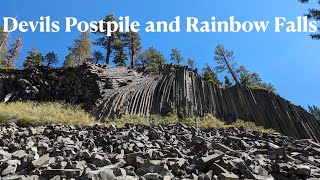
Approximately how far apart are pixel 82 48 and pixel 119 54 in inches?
300

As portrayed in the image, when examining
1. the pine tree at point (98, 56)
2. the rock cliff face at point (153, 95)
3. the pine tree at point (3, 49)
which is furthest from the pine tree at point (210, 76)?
the pine tree at point (3, 49)

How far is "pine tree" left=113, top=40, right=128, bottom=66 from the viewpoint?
1609 inches

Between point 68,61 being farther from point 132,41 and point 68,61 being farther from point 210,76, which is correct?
point 210,76

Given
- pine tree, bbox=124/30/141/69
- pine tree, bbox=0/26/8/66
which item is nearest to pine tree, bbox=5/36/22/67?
pine tree, bbox=0/26/8/66

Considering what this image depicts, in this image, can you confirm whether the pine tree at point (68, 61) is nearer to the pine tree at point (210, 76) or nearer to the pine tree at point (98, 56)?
the pine tree at point (98, 56)

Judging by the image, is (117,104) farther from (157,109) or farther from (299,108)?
(299,108)

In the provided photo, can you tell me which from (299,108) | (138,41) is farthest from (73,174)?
(138,41)

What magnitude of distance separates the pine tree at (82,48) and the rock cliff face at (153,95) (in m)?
20.6

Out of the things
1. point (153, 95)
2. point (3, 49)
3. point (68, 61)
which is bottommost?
point (153, 95)

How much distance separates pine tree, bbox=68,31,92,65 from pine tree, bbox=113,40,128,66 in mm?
6762

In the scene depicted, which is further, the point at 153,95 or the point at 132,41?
the point at 132,41

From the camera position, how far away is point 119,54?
137ft

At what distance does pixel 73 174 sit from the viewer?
4.70 meters

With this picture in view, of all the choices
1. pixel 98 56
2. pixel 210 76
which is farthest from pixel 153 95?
pixel 98 56
